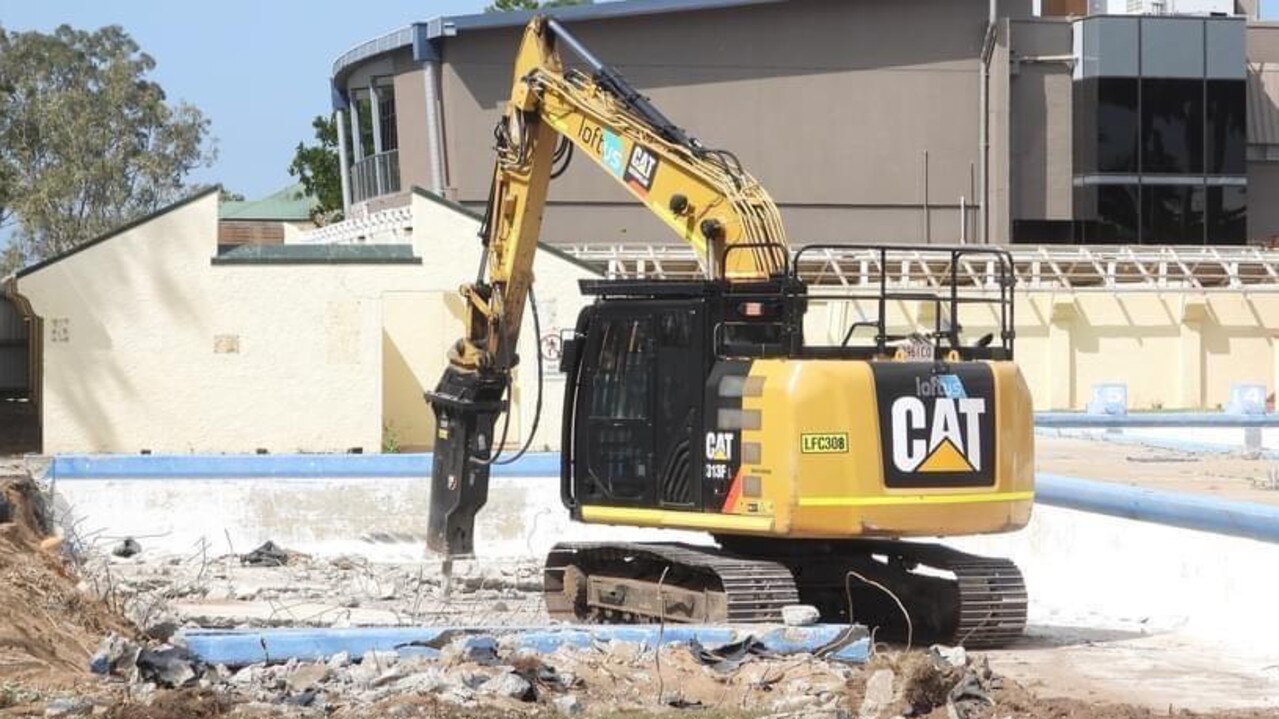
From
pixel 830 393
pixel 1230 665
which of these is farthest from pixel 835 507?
pixel 1230 665

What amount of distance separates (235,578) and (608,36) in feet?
107

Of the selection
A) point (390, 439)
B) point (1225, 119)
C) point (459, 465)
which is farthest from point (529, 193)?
point (1225, 119)

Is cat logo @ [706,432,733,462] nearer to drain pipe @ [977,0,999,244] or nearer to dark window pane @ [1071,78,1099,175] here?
drain pipe @ [977,0,999,244]

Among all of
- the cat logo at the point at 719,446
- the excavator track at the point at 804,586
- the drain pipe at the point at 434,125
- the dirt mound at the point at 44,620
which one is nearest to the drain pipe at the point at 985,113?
the drain pipe at the point at 434,125

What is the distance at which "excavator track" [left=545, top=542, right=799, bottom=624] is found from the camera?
14.3 m

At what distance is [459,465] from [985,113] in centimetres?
3720

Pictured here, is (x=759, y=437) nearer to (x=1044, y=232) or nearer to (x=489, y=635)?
(x=489, y=635)

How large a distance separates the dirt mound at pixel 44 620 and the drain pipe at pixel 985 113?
3804 cm

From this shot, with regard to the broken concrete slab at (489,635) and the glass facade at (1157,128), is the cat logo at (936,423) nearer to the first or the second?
the broken concrete slab at (489,635)

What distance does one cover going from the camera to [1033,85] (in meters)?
53.6

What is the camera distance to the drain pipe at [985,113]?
52188 millimetres

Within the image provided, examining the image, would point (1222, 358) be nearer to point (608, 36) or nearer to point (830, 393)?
point (608, 36)

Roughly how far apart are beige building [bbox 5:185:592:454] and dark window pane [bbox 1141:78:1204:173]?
81.1 feet

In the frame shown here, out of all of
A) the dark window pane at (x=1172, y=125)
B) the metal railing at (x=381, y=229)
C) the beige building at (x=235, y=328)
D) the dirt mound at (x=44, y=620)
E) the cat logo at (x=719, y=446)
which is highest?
the dark window pane at (x=1172, y=125)
